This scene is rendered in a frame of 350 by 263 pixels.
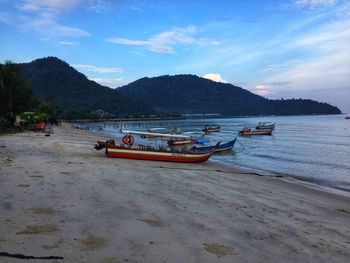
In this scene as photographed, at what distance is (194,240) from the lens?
6559 mm

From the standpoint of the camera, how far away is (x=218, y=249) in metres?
6.21

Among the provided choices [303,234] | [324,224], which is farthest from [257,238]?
[324,224]

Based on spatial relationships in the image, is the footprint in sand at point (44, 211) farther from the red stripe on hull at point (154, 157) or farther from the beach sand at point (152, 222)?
the red stripe on hull at point (154, 157)

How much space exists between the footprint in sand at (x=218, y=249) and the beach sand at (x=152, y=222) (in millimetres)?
18

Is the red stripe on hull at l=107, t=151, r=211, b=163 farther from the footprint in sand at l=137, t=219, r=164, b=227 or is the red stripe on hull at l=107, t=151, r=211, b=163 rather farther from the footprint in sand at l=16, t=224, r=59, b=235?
the footprint in sand at l=16, t=224, r=59, b=235

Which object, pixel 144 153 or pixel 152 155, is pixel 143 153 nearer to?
pixel 144 153

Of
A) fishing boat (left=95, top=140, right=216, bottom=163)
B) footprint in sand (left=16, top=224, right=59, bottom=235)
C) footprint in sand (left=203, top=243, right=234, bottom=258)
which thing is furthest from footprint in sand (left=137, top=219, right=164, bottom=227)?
fishing boat (left=95, top=140, right=216, bottom=163)

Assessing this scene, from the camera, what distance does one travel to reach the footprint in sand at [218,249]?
6.01m

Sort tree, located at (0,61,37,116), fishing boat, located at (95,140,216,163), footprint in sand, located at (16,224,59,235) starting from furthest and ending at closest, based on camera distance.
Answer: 1. tree, located at (0,61,37,116)
2. fishing boat, located at (95,140,216,163)
3. footprint in sand, located at (16,224,59,235)

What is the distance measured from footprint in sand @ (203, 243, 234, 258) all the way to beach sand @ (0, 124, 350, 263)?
18 millimetres

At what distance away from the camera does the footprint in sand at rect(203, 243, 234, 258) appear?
6.01 meters

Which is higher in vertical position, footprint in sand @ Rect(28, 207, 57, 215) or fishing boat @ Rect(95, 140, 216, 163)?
footprint in sand @ Rect(28, 207, 57, 215)

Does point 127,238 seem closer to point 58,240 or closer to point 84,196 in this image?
point 58,240

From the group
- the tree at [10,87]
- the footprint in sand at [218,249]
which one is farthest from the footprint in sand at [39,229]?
the tree at [10,87]
